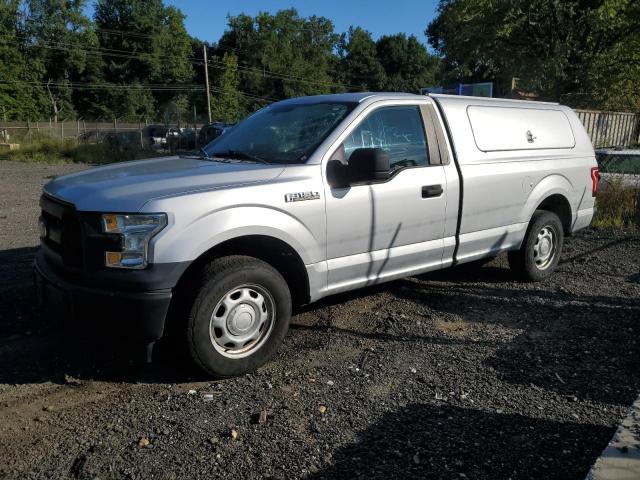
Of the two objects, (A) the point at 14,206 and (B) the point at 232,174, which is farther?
(A) the point at 14,206

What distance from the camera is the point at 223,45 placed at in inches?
3408

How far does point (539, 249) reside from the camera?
618 centimetres

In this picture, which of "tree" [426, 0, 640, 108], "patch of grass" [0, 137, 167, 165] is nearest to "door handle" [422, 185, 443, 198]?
"tree" [426, 0, 640, 108]

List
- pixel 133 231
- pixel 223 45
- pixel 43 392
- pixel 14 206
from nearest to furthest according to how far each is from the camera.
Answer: pixel 133 231 < pixel 43 392 < pixel 14 206 < pixel 223 45

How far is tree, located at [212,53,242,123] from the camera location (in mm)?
74125

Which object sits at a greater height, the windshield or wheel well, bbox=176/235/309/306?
the windshield

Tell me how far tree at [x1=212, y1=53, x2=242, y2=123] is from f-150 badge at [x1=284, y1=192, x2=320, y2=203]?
7056 centimetres

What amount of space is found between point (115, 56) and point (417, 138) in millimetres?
79073

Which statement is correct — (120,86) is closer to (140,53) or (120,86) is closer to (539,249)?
(140,53)

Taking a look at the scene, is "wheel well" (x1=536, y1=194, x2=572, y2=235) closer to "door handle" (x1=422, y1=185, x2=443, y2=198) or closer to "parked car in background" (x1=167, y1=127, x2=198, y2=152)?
"door handle" (x1=422, y1=185, x2=443, y2=198)

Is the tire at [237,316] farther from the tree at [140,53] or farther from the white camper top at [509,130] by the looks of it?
the tree at [140,53]

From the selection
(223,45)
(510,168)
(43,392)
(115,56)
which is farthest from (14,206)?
(223,45)

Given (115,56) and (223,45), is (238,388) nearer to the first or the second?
(115,56)

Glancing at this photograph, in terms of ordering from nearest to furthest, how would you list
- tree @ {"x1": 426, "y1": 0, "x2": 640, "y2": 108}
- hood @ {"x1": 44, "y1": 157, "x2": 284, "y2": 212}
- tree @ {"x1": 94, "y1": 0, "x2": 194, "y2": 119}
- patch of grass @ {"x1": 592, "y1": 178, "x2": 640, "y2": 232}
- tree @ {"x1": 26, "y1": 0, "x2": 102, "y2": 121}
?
hood @ {"x1": 44, "y1": 157, "x2": 284, "y2": 212}, patch of grass @ {"x1": 592, "y1": 178, "x2": 640, "y2": 232}, tree @ {"x1": 426, "y1": 0, "x2": 640, "y2": 108}, tree @ {"x1": 26, "y1": 0, "x2": 102, "y2": 121}, tree @ {"x1": 94, "y1": 0, "x2": 194, "y2": 119}
